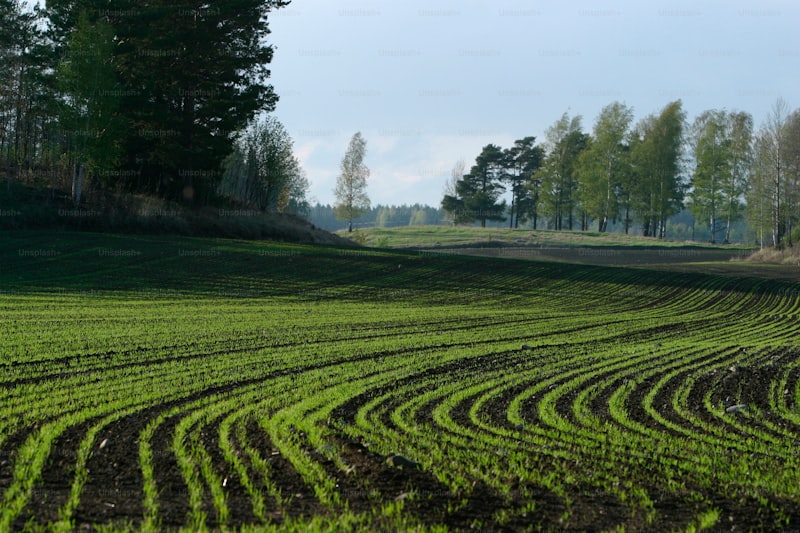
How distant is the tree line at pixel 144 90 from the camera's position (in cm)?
4269

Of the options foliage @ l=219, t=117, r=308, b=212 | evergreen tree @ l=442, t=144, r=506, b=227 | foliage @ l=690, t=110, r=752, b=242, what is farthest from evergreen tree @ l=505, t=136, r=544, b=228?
foliage @ l=219, t=117, r=308, b=212

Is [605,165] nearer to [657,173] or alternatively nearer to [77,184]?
[657,173]

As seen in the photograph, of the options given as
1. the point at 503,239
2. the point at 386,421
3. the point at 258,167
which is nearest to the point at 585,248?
the point at 503,239

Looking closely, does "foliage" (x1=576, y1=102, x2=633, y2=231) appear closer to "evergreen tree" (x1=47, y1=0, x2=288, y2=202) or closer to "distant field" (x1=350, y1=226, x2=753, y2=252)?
"distant field" (x1=350, y1=226, x2=753, y2=252)

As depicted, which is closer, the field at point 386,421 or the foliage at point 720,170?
the field at point 386,421

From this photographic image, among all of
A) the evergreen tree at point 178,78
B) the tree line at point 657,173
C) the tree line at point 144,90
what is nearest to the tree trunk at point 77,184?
the tree line at point 144,90

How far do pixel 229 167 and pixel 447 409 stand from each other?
53.8m

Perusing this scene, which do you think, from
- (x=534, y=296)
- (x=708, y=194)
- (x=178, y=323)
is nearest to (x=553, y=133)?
(x=708, y=194)

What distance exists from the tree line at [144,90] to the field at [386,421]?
21509mm

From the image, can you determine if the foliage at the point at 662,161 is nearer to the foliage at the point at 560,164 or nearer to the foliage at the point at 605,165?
the foliage at the point at 605,165

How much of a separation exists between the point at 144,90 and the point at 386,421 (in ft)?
132

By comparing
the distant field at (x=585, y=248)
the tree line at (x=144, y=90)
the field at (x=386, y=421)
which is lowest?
the field at (x=386, y=421)

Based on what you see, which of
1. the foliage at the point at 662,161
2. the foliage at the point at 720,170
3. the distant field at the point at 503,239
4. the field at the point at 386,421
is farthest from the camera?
the foliage at the point at 662,161

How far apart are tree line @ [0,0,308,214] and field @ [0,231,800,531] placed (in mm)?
21509
